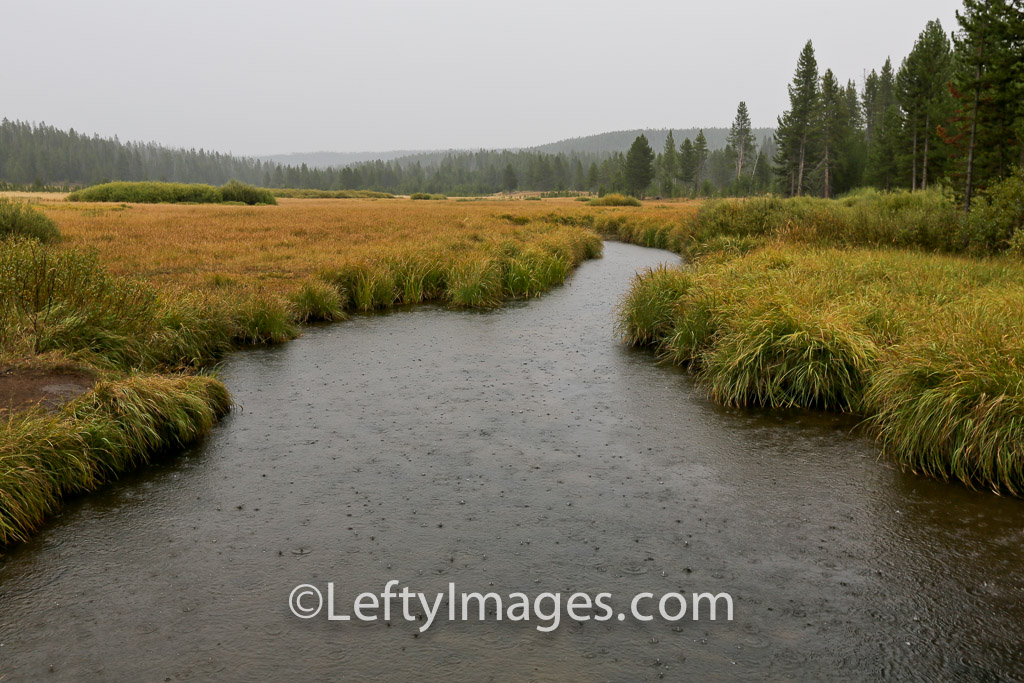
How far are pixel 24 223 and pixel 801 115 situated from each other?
250 ft

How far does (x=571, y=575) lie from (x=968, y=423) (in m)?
5.22

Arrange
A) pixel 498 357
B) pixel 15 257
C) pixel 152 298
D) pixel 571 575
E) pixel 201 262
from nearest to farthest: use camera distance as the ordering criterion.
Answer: pixel 571 575 < pixel 15 257 < pixel 152 298 < pixel 498 357 < pixel 201 262

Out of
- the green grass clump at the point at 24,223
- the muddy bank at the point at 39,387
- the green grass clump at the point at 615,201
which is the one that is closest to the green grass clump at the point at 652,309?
the muddy bank at the point at 39,387

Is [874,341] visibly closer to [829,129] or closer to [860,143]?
[829,129]

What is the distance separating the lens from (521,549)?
6500 millimetres

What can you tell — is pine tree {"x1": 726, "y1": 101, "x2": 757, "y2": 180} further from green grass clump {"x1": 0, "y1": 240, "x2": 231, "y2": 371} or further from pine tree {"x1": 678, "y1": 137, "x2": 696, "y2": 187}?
green grass clump {"x1": 0, "y1": 240, "x2": 231, "y2": 371}

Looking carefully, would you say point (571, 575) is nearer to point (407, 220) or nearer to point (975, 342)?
point (975, 342)

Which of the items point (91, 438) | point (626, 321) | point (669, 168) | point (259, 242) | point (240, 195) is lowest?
point (91, 438)

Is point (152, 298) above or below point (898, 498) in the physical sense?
above

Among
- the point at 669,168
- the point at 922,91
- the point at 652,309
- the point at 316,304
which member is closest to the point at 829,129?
the point at 922,91

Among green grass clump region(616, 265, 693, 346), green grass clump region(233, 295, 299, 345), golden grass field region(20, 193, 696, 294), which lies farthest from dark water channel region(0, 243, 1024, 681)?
golden grass field region(20, 193, 696, 294)

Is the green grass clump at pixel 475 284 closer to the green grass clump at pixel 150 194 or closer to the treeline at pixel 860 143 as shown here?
the treeline at pixel 860 143

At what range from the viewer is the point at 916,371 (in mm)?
8703

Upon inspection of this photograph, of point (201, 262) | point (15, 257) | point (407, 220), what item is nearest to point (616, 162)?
point (407, 220)
